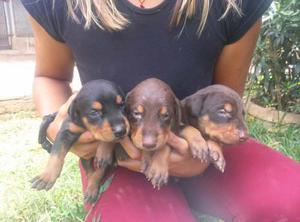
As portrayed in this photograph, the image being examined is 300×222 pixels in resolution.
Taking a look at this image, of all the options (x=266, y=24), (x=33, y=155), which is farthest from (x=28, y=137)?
(x=266, y=24)

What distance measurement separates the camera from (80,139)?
1821 mm

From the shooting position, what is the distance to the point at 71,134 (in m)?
1.80

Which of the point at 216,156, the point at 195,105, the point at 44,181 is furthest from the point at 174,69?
the point at 44,181

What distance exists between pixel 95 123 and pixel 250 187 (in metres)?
0.70

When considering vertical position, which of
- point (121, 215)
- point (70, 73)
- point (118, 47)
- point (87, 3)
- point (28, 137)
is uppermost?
point (87, 3)

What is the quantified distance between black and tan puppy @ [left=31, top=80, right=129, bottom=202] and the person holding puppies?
64 mm

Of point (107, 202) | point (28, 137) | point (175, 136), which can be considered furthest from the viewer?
point (28, 137)

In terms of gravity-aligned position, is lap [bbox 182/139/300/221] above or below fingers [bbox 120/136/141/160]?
below

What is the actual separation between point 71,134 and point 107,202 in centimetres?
32

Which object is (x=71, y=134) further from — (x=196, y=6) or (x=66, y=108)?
(x=196, y=6)

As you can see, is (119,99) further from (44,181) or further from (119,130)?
(44,181)

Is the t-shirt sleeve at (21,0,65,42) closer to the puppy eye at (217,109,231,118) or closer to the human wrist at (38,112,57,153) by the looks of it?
the human wrist at (38,112,57,153)

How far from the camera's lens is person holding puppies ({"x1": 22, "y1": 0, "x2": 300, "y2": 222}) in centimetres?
187

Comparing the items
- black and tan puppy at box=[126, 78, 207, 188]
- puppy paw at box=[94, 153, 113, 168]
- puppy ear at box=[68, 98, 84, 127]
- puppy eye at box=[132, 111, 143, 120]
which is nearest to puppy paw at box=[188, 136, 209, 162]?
black and tan puppy at box=[126, 78, 207, 188]
